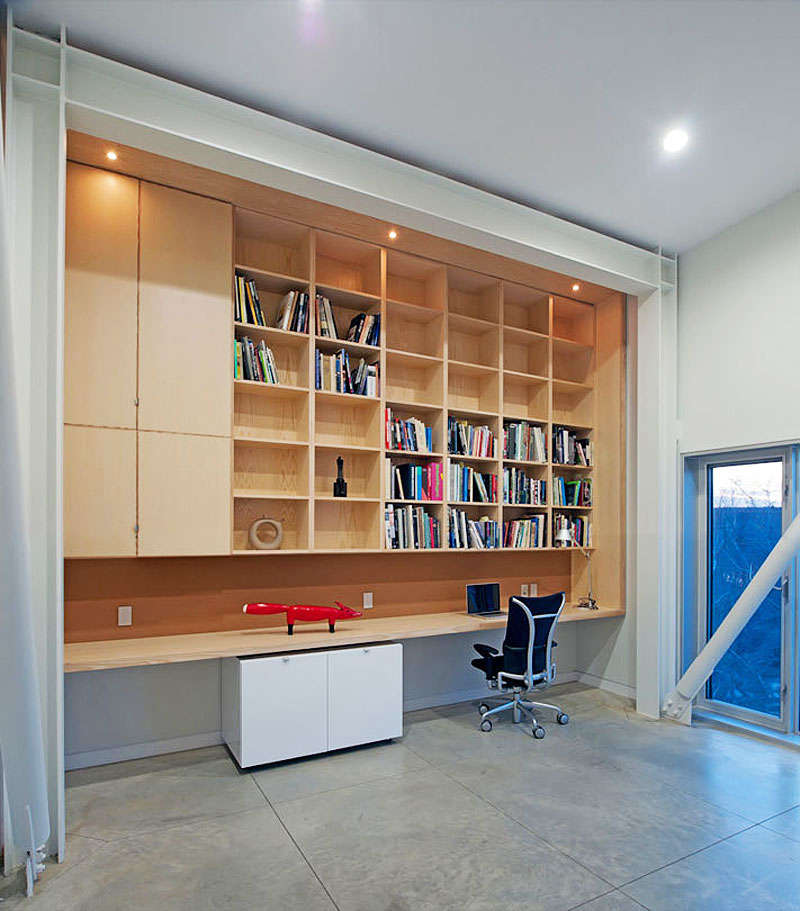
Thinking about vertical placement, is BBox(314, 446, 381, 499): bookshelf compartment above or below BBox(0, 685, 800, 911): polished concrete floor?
above

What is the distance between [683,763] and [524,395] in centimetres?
308

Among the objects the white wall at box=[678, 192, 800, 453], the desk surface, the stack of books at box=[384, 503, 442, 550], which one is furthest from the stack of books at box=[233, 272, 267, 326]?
the white wall at box=[678, 192, 800, 453]

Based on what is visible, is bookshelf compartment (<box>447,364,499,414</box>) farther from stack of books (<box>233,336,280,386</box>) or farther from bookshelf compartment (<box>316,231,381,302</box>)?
stack of books (<box>233,336,280,386</box>)

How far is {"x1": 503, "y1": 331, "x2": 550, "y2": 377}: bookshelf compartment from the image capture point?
555cm

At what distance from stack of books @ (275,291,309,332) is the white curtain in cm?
268

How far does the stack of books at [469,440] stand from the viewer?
4.97 m

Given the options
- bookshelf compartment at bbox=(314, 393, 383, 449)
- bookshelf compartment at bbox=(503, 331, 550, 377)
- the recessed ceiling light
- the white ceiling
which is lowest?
bookshelf compartment at bbox=(314, 393, 383, 449)

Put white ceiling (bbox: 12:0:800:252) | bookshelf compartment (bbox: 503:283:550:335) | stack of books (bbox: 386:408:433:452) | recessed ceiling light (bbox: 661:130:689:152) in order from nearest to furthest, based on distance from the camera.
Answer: white ceiling (bbox: 12:0:800:252)
recessed ceiling light (bbox: 661:130:689:152)
stack of books (bbox: 386:408:433:452)
bookshelf compartment (bbox: 503:283:550:335)

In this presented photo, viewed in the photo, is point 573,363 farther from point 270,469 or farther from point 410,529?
point 270,469

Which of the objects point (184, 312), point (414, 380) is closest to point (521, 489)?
point (414, 380)

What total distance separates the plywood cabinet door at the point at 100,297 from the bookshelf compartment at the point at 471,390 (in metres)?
2.49

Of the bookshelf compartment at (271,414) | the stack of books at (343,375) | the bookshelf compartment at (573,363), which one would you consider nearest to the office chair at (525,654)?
the stack of books at (343,375)

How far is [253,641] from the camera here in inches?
153

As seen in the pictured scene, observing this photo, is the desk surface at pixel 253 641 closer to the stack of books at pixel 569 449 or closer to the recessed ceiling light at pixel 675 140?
the stack of books at pixel 569 449
